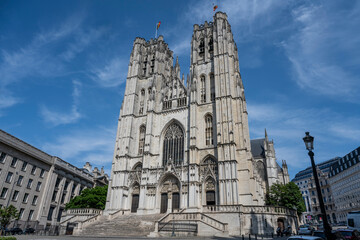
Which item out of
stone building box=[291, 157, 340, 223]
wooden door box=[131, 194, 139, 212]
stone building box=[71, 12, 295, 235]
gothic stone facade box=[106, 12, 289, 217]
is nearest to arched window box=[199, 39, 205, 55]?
gothic stone facade box=[106, 12, 289, 217]

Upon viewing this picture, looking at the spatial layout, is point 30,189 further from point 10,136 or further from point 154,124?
point 154,124

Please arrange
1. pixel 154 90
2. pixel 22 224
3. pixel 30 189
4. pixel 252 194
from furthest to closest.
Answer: pixel 154 90, pixel 30 189, pixel 22 224, pixel 252 194

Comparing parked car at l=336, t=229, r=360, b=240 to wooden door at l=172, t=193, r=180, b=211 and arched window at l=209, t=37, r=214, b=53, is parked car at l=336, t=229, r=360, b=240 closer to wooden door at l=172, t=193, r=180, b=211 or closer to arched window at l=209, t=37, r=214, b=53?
wooden door at l=172, t=193, r=180, b=211

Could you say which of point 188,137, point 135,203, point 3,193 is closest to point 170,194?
point 135,203

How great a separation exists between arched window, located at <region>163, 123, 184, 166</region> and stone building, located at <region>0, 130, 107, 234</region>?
1615 cm

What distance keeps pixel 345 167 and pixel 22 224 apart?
224ft

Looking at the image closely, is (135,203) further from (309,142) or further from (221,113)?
(309,142)

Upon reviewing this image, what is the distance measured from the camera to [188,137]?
33719 millimetres

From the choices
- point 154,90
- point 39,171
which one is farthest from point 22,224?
point 154,90

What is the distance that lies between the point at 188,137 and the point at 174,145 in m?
2.54

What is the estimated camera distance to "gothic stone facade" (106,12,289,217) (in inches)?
1171

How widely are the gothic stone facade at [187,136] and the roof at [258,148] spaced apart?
54.0ft

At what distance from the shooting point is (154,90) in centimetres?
3862

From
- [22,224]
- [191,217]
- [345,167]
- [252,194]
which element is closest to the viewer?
[191,217]
